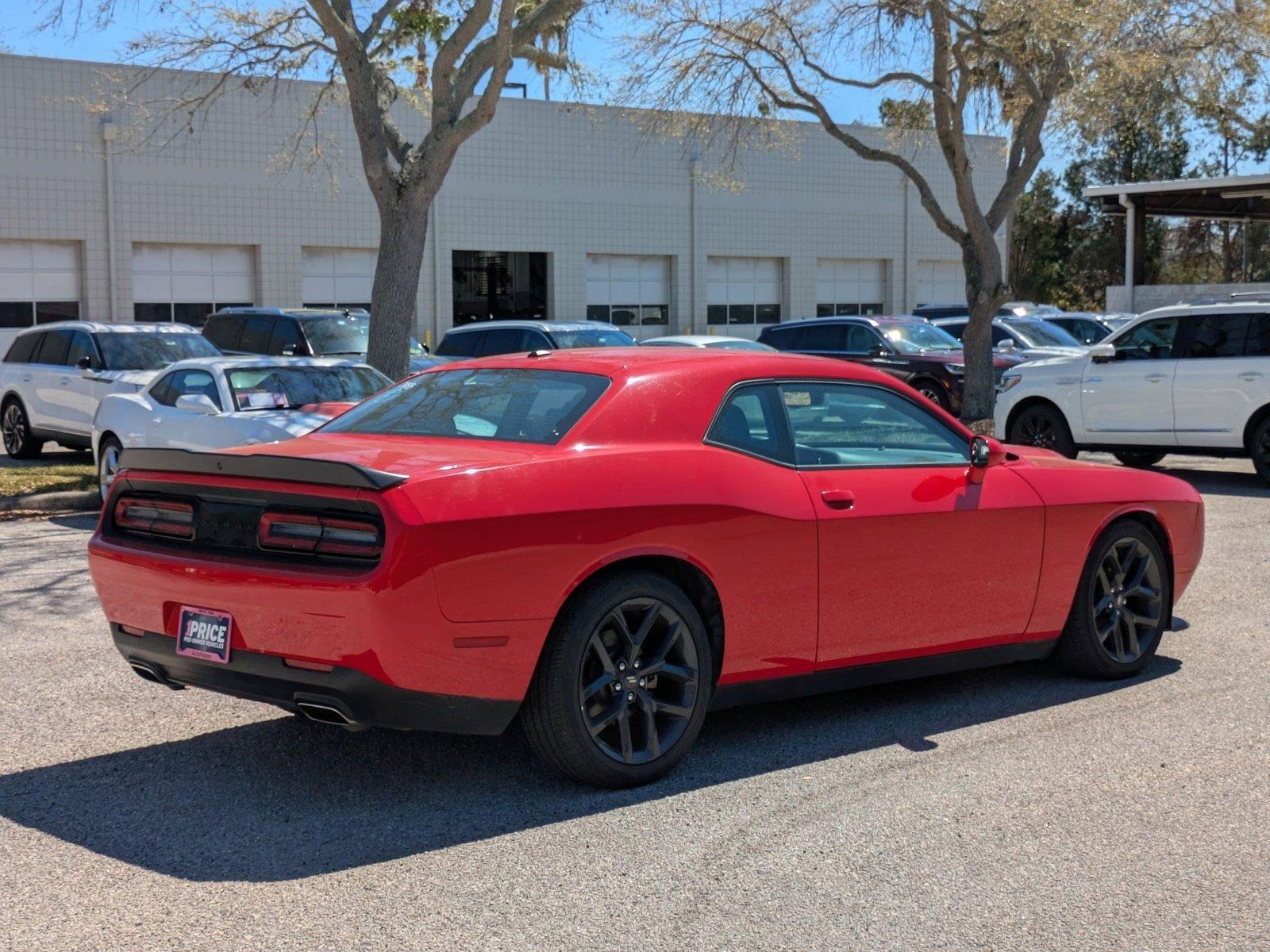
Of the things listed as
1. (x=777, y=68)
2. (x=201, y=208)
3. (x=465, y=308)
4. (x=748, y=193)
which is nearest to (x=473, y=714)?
(x=777, y=68)

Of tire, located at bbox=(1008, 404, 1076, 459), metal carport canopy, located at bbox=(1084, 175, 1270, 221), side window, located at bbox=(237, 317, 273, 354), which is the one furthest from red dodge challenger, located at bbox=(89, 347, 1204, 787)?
metal carport canopy, located at bbox=(1084, 175, 1270, 221)

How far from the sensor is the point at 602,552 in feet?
17.2

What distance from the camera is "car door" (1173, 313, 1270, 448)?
1500 centimetres

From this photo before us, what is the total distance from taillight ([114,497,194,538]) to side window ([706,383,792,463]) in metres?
1.99

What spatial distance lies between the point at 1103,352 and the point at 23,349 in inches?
502

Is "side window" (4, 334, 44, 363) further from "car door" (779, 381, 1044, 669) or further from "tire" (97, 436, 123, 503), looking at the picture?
"car door" (779, 381, 1044, 669)

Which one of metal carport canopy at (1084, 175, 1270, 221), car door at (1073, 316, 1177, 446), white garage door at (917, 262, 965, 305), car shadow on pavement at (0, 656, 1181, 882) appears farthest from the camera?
white garage door at (917, 262, 965, 305)

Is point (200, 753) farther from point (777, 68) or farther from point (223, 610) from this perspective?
point (777, 68)

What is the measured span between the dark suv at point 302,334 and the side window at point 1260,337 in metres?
10.2

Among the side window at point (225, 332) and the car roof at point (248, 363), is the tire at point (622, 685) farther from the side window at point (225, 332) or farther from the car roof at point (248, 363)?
the side window at point (225, 332)

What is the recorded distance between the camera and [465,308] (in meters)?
35.7

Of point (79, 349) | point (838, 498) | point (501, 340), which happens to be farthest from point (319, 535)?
point (501, 340)

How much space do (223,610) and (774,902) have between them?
84.6 inches

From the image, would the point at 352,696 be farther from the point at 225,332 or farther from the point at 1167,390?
the point at 225,332
